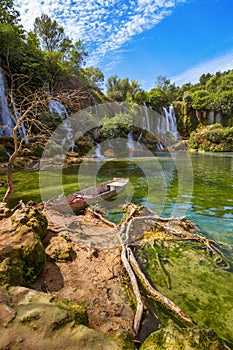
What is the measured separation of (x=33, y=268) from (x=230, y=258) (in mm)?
4930

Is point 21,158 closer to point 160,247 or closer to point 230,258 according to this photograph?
point 160,247

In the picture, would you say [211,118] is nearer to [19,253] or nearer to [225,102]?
[225,102]

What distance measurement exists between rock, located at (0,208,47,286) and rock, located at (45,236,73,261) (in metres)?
0.57

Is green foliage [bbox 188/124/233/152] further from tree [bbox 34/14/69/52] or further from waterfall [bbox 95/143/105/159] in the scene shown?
tree [bbox 34/14/69/52]

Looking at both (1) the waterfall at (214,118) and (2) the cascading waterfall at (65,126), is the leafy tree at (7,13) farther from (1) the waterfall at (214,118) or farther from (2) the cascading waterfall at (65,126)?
(1) the waterfall at (214,118)

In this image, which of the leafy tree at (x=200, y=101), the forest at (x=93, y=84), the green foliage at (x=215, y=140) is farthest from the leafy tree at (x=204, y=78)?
the green foliage at (x=215, y=140)

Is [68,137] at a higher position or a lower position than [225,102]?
lower

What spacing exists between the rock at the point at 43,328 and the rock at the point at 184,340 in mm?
367

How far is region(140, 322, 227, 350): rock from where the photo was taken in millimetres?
1915

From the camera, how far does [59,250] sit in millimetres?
4773

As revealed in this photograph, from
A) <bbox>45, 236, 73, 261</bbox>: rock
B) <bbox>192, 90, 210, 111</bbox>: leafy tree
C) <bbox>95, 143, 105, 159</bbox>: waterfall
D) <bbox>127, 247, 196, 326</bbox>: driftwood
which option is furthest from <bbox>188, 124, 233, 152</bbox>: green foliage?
<bbox>45, 236, 73, 261</bbox>: rock

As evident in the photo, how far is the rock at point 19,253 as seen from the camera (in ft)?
10.2

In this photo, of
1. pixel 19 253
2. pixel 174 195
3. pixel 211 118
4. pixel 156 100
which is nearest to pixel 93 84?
pixel 156 100

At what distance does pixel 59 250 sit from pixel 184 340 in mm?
3527
